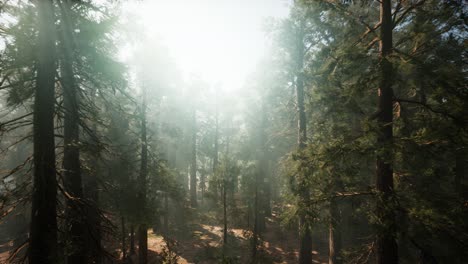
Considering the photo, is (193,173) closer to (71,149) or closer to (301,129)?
(301,129)

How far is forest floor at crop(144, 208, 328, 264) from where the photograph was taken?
15086 millimetres

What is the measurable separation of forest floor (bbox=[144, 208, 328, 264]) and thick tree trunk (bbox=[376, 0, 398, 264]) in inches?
340

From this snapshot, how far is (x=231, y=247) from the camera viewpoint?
55.4 feet

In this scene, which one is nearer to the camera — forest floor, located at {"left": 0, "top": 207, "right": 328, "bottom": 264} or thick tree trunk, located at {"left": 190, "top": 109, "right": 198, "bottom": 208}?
forest floor, located at {"left": 0, "top": 207, "right": 328, "bottom": 264}

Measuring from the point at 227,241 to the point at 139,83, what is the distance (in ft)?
42.4

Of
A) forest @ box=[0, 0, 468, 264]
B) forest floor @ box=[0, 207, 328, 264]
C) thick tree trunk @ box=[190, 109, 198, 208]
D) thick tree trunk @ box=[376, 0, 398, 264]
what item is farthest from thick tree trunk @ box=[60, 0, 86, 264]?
thick tree trunk @ box=[190, 109, 198, 208]

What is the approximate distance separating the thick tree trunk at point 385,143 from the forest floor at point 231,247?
8.64 meters

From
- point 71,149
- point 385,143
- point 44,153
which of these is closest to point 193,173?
point 71,149

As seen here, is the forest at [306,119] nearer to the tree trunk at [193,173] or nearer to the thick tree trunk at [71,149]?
the thick tree trunk at [71,149]

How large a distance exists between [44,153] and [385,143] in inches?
306

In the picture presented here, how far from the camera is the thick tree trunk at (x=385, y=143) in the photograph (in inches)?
224

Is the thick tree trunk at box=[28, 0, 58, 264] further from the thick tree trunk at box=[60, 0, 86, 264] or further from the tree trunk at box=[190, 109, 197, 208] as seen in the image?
the tree trunk at box=[190, 109, 197, 208]

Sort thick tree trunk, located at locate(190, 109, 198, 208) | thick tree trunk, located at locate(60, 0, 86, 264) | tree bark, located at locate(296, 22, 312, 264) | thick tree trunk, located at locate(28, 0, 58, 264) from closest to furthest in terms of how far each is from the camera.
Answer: thick tree trunk, located at locate(28, 0, 58, 264) < thick tree trunk, located at locate(60, 0, 86, 264) < tree bark, located at locate(296, 22, 312, 264) < thick tree trunk, located at locate(190, 109, 198, 208)

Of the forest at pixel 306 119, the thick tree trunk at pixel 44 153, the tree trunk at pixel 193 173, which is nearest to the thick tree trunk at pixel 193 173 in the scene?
the tree trunk at pixel 193 173
